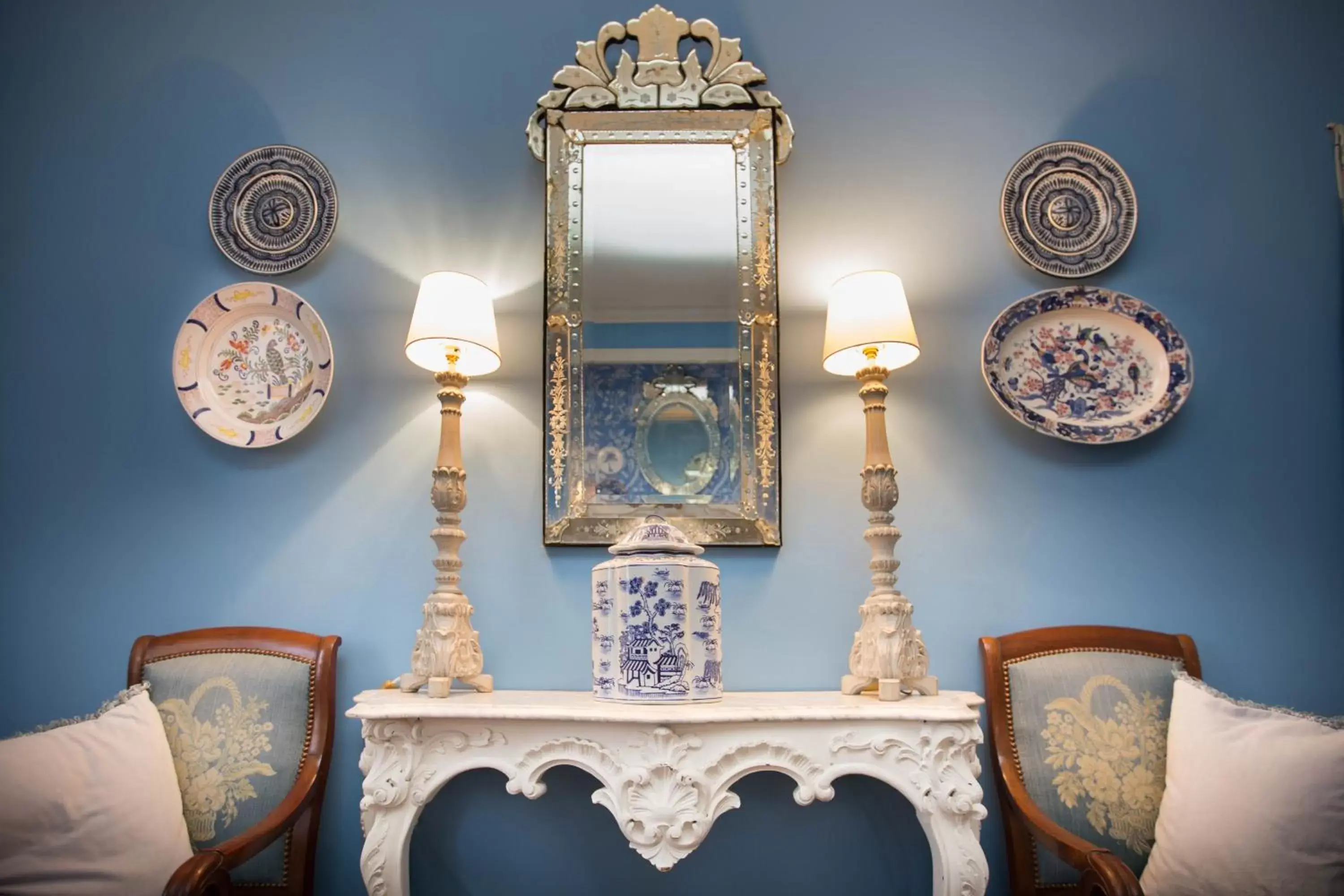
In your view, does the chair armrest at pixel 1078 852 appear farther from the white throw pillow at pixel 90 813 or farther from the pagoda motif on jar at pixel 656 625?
the white throw pillow at pixel 90 813

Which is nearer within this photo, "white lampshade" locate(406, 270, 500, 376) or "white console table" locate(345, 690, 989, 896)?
"white console table" locate(345, 690, 989, 896)

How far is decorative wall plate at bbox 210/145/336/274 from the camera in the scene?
230 cm

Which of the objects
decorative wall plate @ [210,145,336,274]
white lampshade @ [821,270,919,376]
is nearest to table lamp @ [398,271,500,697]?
decorative wall plate @ [210,145,336,274]

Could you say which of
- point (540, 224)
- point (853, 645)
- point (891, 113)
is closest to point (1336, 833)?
point (853, 645)

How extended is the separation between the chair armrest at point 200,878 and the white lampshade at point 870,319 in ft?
5.56

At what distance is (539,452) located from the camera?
2.21m

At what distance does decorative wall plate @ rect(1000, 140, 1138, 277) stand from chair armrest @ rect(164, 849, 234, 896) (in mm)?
2369

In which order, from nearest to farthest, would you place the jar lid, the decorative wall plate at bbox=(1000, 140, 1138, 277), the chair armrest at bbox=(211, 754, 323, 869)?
1. the chair armrest at bbox=(211, 754, 323, 869)
2. the jar lid
3. the decorative wall plate at bbox=(1000, 140, 1138, 277)

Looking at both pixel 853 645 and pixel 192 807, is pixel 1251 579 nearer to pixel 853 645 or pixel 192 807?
pixel 853 645

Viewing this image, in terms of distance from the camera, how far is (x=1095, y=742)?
6.28 feet

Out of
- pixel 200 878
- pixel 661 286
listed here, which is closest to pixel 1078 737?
pixel 661 286

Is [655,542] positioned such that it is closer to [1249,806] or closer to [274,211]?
[1249,806]

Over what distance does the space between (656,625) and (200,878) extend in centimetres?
96

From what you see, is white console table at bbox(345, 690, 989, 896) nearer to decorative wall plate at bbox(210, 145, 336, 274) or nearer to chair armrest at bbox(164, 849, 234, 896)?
chair armrest at bbox(164, 849, 234, 896)
